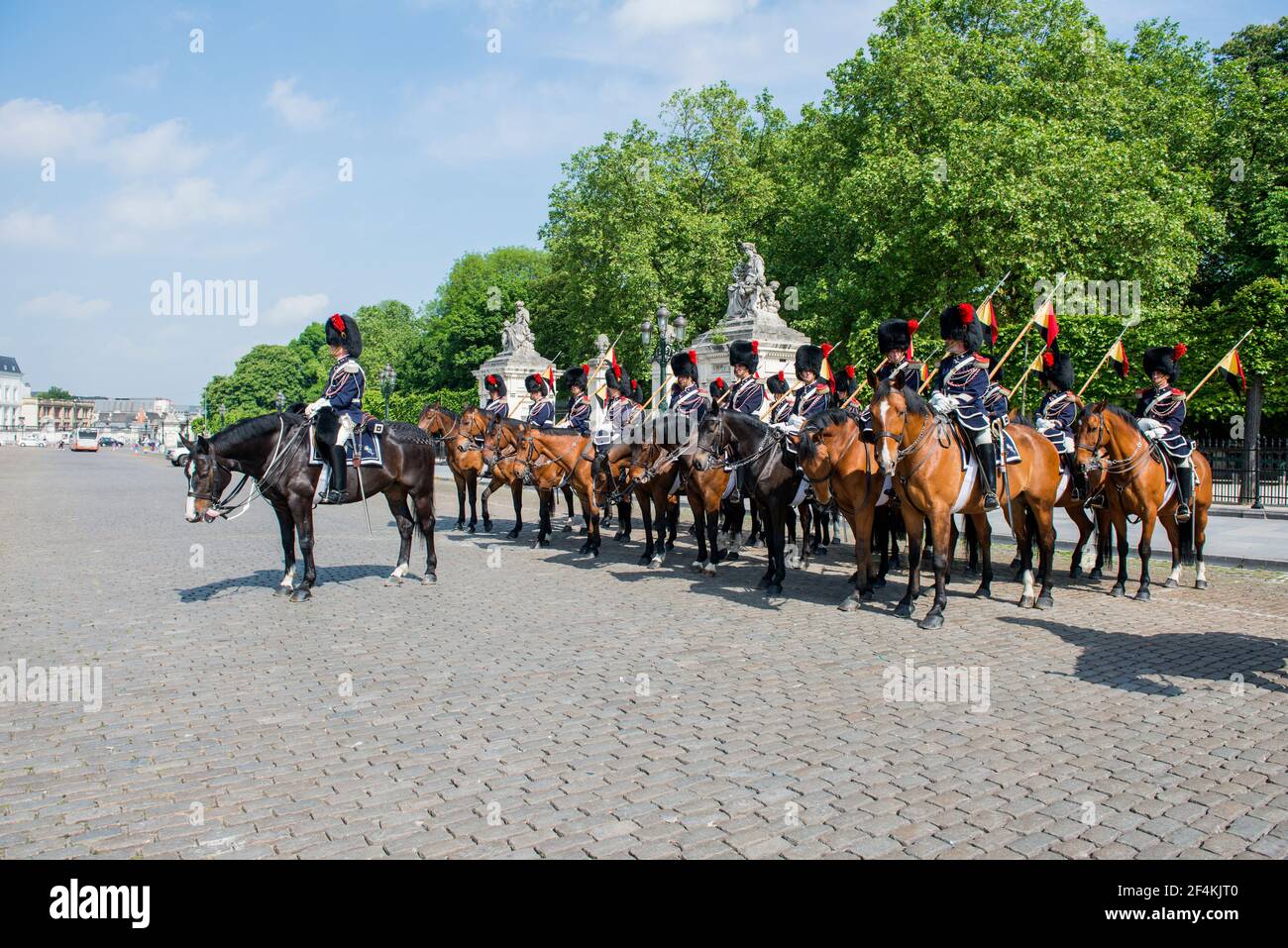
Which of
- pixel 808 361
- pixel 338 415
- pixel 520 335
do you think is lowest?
pixel 338 415

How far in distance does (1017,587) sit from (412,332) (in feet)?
298

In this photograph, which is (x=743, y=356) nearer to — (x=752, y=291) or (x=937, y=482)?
(x=937, y=482)

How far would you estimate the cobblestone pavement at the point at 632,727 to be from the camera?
5027 millimetres

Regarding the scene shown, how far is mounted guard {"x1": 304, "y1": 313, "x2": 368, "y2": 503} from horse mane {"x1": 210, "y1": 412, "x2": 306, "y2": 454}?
29cm

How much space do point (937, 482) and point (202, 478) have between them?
29.1 feet

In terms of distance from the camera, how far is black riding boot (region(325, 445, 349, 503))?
12.4 metres

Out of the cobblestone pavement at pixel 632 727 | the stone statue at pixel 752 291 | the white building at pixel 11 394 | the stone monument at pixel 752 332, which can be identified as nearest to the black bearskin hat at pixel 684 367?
the cobblestone pavement at pixel 632 727

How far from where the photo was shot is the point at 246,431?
39.7 feet

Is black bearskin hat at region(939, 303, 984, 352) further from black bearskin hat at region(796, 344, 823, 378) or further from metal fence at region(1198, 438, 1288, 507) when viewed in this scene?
metal fence at region(1198, 438, 1288, 507)

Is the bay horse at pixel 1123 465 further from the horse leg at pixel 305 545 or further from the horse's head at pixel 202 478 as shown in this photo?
the horse's head at pixel 202 478

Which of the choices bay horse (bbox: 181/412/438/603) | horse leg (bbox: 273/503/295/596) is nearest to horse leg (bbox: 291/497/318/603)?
bay horse (bbox: 181/412/438/603)

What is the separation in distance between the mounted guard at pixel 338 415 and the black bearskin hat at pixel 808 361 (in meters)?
6.52

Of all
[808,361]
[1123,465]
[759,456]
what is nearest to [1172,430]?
[1123,465]

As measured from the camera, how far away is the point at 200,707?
23.9 feet
